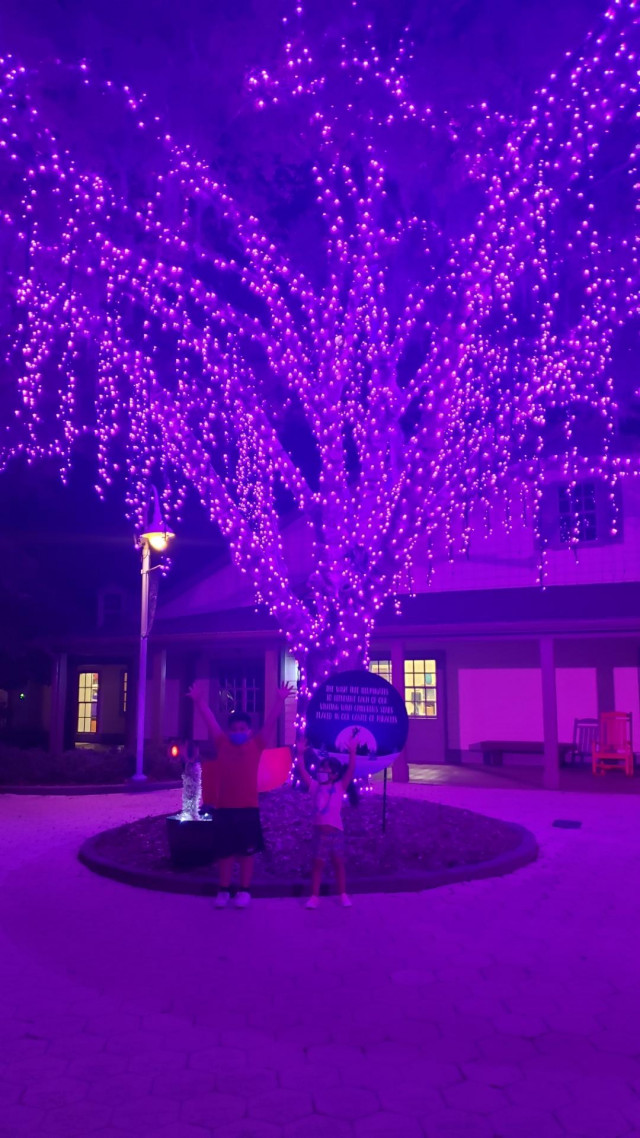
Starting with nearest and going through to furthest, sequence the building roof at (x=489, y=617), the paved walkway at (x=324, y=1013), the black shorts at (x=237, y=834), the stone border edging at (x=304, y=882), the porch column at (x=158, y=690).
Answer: the paved walkway at (x=324, y=1013) < the black shorts at (x=237, y=834) < the stone border edging at (x=304, y=882) < the building roof at (x=489, y=617) < the porch column at (x=158, y=690)

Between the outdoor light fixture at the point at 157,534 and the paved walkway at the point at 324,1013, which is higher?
the outdoor light fixture at the point at 157,534

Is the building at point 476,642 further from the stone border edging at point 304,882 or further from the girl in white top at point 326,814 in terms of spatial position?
the girl in white top at point 326,814

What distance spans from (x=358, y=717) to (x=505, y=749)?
10228 millimetres

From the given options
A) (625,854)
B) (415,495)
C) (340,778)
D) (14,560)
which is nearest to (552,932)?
(340,778)

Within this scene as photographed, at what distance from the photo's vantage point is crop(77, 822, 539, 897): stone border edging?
25.5 ft

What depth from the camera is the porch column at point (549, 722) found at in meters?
15.4

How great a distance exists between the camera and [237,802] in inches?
293

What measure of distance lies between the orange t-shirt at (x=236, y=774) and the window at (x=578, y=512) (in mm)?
12359

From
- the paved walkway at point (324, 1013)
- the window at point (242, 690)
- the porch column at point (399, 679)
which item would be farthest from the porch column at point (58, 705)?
the paved walkway at point (324, 1013)

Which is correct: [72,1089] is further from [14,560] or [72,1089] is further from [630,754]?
[14,560]

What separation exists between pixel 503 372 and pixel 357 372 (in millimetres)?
2230

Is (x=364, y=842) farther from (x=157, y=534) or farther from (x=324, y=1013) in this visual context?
(x=157, y=534)

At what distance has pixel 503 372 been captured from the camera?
12781mm

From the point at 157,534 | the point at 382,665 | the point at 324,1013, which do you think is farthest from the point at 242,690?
the point at 324,1013
